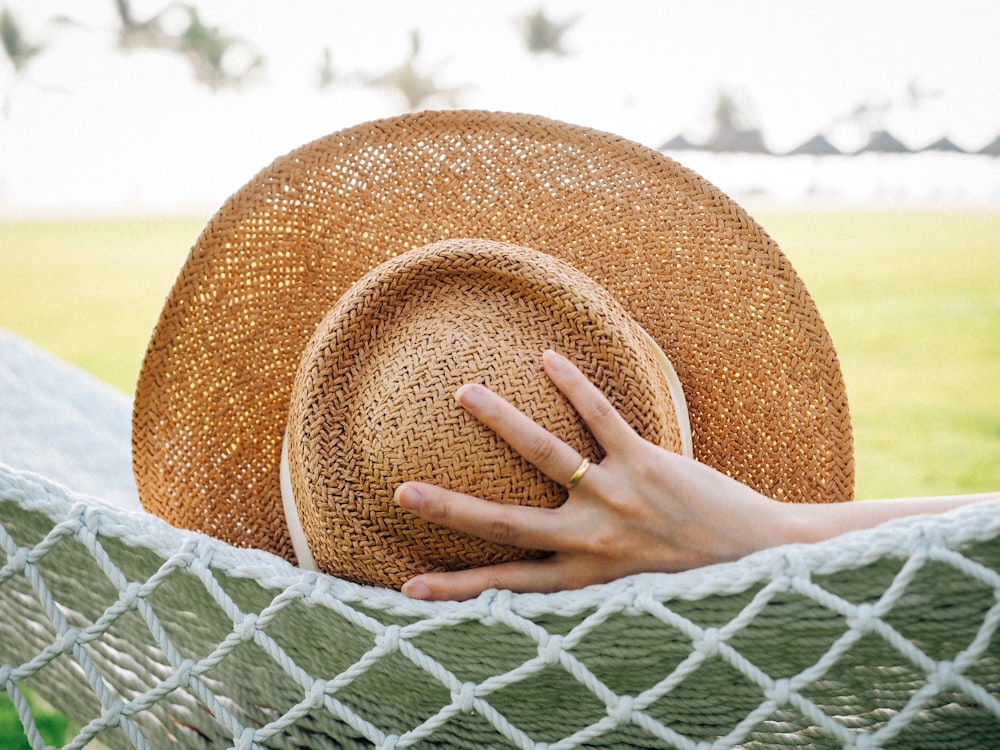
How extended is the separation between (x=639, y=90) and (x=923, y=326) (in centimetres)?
1321

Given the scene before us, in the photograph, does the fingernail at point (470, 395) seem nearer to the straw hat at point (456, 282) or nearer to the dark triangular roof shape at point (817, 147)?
the straw hat at point (456, 282)

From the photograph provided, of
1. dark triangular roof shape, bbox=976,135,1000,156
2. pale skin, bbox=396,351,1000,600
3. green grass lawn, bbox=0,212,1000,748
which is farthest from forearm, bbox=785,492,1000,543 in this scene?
dark triangular roof shape, bbox=976,135,1000,156

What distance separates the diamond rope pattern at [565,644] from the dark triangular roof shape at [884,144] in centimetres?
1703

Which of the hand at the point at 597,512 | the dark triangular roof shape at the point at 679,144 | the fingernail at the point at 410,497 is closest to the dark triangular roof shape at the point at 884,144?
the dark triangular roof shape at the point at 679,144

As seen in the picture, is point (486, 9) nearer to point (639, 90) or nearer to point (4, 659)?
point (639, 90)

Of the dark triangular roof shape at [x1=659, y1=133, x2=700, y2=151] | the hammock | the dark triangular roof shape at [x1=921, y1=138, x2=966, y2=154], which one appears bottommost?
the dark triangular roof shape at [x1=659, y1=133, x2=700, y2=151]

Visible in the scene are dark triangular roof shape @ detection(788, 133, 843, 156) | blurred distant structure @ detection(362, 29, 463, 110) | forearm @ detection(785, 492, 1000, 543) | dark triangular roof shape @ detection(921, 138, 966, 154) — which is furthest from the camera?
blurred distant structure @ detection(362, 29, 463, 110)

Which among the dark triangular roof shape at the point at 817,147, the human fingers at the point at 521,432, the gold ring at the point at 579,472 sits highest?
the human fingers at the point at 521,432

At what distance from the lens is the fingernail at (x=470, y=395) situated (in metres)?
0.71

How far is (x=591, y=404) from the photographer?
0.73 m

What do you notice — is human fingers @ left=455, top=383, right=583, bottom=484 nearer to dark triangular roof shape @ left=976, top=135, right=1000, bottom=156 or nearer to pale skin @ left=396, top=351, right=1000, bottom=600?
pale skin @ left=396, top=351, right=1000, bottom=600

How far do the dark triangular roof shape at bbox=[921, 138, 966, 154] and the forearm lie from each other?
16267 mm

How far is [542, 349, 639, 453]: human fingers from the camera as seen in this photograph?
726 mm

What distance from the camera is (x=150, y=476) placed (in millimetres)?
1000
